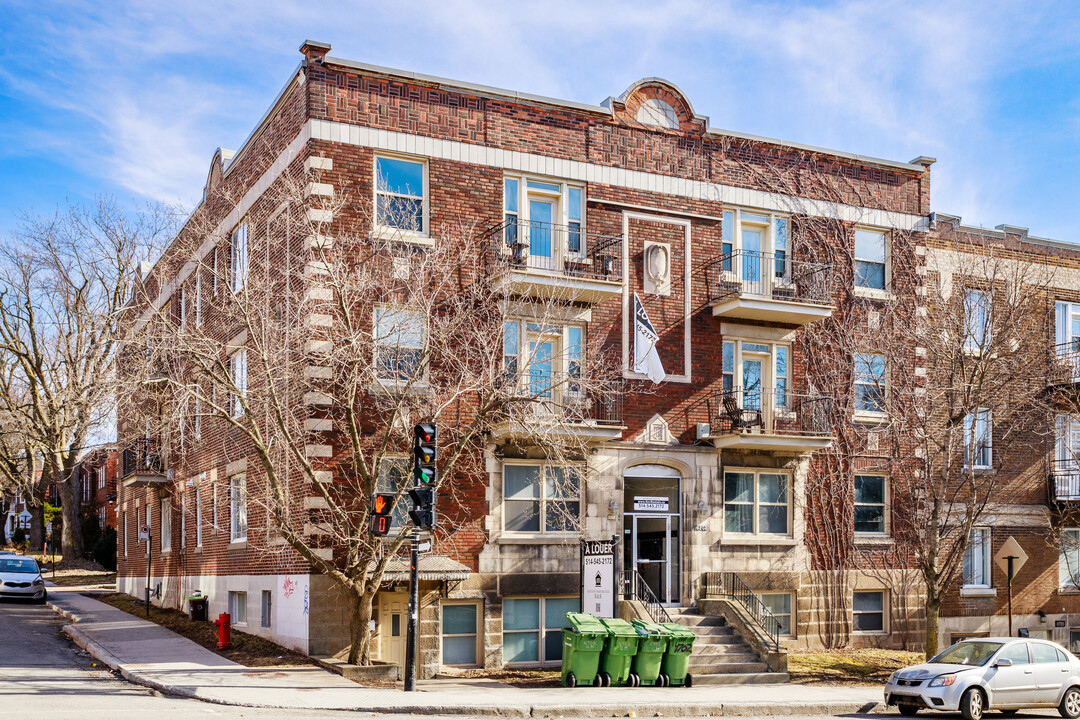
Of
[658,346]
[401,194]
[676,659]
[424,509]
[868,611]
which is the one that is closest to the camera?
[424,509]

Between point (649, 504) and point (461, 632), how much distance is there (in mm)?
5174

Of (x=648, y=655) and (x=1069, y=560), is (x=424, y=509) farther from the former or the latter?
(x=1069, y=560)

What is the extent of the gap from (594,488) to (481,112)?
332 inches

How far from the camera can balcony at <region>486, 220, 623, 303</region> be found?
2255 cm

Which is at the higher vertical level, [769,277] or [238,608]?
[769,277]

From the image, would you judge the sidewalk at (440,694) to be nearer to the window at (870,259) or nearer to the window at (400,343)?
the window at (400,343)

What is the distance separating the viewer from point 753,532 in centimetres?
2527

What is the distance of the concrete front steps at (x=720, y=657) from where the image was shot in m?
20.9

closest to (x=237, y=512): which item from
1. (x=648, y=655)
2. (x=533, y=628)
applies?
(x=533, y=628)

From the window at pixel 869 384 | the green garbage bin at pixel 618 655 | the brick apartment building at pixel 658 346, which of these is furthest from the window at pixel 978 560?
the green garbage bin at pixel 618 655

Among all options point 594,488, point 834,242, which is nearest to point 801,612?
point 594,488

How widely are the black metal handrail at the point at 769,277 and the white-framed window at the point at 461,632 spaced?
899 centimetres

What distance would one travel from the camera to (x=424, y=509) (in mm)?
16797

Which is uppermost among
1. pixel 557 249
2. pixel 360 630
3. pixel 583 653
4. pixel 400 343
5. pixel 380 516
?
pixel 557 249
